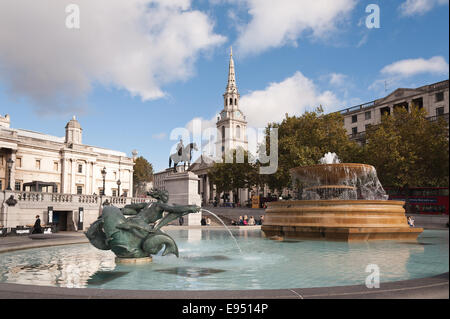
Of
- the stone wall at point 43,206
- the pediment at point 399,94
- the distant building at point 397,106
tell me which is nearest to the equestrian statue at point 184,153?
the stone wall at point 43,206

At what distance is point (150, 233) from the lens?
7.78 m

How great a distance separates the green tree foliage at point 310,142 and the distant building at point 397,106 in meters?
7.66

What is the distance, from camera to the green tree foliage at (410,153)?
111 ft

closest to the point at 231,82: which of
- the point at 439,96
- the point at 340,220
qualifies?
the point at 439,96

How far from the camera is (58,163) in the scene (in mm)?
61188

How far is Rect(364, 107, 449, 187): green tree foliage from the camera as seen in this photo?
1326 inches

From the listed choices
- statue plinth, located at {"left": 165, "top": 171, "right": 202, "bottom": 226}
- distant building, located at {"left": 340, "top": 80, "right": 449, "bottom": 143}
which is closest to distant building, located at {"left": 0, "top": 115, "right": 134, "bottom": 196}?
statue plinth, located at {"left": 165, "top": 171, "right": 202, "bottom": 226}

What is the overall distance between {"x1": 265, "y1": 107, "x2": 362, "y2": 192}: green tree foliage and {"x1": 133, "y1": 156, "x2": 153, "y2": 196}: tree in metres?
47.2

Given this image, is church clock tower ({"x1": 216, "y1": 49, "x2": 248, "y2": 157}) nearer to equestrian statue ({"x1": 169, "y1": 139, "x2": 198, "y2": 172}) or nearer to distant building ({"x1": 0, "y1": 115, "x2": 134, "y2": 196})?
distant building ({"x1": 0, "y1": 115, "x2": 134, "y2": 196})

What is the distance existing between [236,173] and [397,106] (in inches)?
930

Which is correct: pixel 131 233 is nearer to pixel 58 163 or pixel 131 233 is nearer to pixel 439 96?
pixel 439 96
